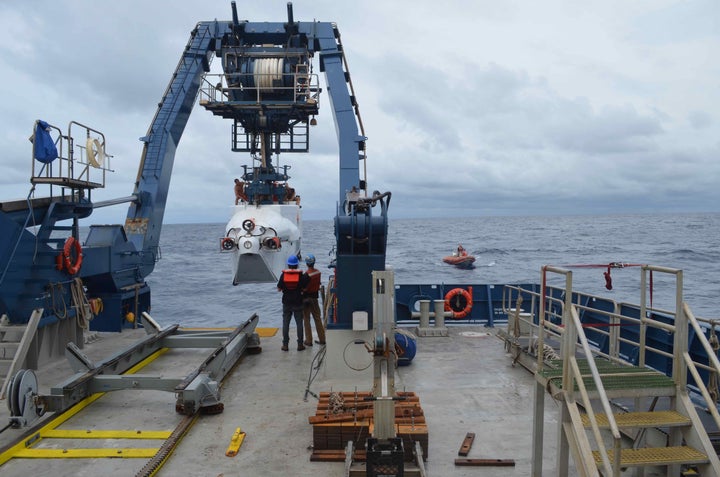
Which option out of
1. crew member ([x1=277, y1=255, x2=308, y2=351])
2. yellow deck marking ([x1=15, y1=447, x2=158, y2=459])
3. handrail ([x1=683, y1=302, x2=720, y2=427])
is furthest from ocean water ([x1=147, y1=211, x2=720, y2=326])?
handrail ([x1=683, y1=302, x2=720, y2=427])

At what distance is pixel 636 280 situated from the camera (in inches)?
1326

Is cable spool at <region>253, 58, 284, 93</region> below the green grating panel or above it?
above

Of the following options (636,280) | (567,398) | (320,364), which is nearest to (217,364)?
(320,364)

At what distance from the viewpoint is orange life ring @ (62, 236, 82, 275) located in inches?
394

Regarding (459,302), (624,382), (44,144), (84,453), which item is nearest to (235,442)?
(84,453)

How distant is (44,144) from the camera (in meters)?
9.27

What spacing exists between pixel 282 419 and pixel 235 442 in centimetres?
95

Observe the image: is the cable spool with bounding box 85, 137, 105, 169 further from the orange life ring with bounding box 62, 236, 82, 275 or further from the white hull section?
the white hull section

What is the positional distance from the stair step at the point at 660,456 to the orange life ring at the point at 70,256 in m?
9.17

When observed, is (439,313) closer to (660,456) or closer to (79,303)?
(79,303)

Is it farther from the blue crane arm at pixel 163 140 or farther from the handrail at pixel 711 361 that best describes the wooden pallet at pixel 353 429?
the blue crane arm at pixel 163 140

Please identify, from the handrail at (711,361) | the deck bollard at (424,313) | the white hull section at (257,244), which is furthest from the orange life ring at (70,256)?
the handrail at (711,361)

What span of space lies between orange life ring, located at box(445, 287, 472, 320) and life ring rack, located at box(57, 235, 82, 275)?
7.90 m

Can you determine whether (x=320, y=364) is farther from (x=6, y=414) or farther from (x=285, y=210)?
(x=285, y=210)
